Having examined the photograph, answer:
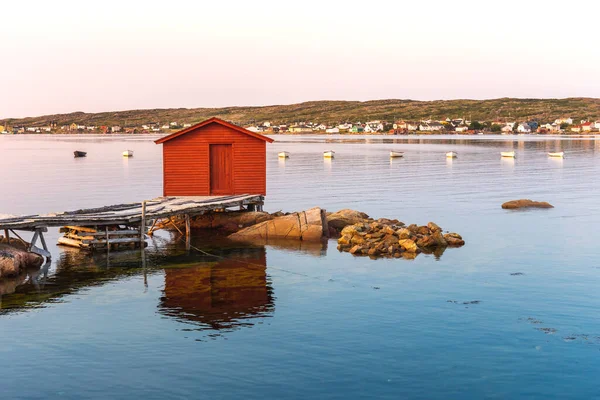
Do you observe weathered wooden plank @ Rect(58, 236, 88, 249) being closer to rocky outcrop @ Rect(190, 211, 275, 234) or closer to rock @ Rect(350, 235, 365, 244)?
rocky outcrop @ Rect(190, 211, 275, 234)

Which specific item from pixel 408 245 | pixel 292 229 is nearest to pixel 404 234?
pixel 408 245

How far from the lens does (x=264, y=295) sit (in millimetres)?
24250

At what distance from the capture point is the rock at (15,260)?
88.5 feet

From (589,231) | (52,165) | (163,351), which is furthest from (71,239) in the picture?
(52,165)

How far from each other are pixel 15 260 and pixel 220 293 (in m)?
9.05

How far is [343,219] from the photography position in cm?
Result: 3784

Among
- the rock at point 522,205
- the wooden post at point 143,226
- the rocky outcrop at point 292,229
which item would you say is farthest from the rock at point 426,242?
the rock at point 522,205

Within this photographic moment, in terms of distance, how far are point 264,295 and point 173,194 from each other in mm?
16170

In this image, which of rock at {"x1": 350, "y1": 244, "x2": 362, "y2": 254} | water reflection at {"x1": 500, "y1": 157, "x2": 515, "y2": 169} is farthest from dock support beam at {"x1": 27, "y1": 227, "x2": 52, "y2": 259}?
water reflection at {"x1": 500, "y1": 157, "x2": 515, "y2": 169}

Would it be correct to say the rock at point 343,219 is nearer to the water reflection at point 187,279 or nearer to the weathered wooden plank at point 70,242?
the water reflection at point 187,279

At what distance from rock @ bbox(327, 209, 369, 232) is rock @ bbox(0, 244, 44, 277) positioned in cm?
1490

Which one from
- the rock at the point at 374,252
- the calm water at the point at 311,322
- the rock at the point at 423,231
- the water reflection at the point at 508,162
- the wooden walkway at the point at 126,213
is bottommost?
the calm water at the point at 311,322

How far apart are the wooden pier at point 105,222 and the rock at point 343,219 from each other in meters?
5.39

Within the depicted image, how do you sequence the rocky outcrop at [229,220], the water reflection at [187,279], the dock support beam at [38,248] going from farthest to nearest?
the rocky outcrop at [229,220] → the dock support beam at [38,248] → the water reflection at [187,279]
